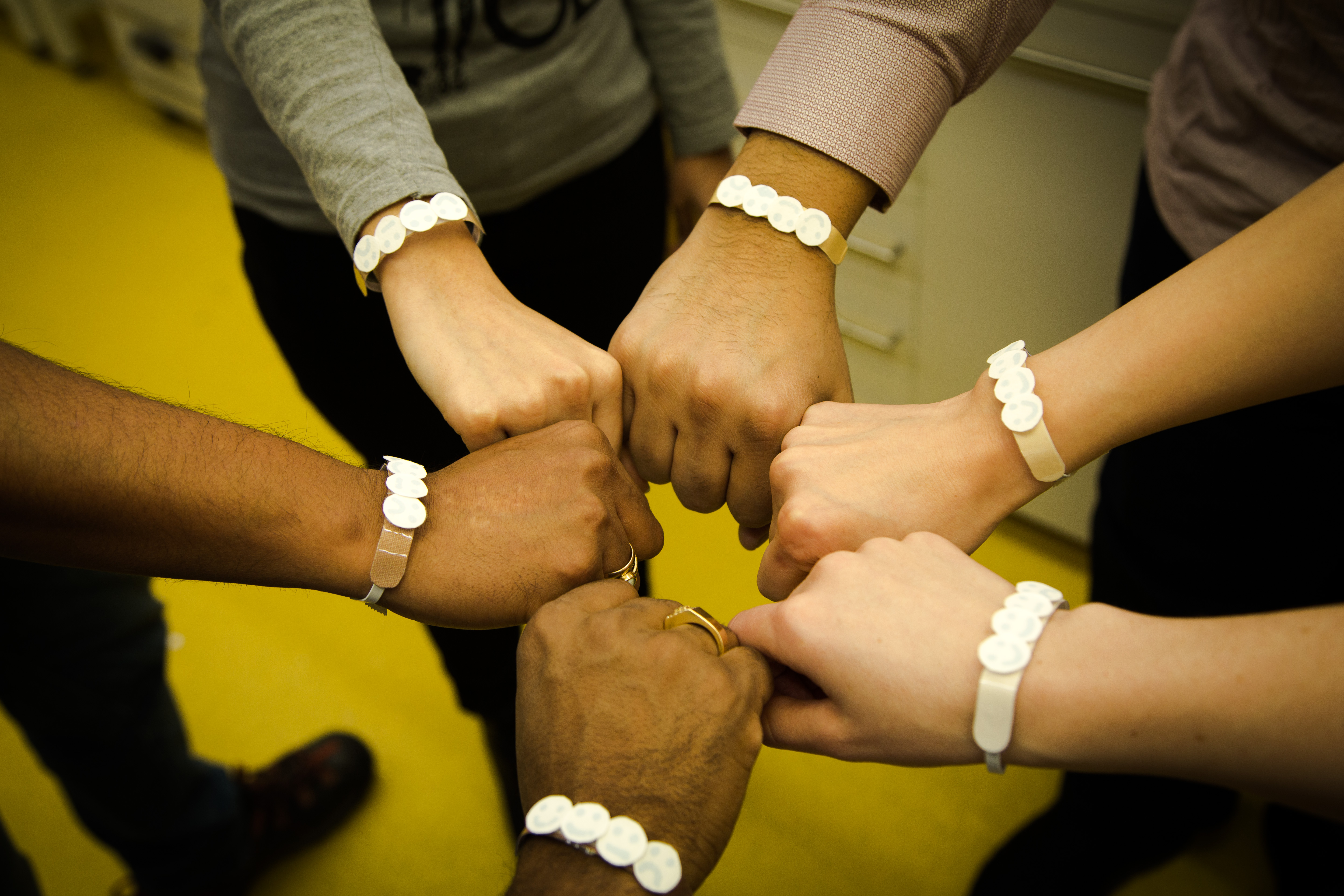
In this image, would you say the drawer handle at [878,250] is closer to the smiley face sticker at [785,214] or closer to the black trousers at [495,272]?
the black trousers at [495,272]

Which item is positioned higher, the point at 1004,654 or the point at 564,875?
the point at 1004,654

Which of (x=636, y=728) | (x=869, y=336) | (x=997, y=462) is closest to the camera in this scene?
(x=636, y=728)

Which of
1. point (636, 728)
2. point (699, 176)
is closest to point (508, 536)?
point (636, 728)

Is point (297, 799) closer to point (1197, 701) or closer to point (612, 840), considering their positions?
point (612, 840)

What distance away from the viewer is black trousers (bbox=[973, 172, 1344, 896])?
0.88 metres

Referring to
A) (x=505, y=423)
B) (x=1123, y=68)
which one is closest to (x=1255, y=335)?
(x=505, y=423)

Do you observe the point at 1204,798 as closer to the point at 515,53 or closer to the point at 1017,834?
the point at 1017,834

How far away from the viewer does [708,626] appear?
71 cm

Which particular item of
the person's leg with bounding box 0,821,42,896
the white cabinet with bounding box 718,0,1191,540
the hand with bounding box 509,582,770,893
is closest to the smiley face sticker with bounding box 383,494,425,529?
the hand with bounding box 509,582,770,893

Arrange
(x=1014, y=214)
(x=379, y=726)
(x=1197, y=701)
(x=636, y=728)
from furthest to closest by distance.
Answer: (x=379, y=726)
(x=1014, y=214)
(x=636, y=728)
(x=1197, y=701)

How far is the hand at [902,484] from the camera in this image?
74 centimetres

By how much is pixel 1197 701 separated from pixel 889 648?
0.18m

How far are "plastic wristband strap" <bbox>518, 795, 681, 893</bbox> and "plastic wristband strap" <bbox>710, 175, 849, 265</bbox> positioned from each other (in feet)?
1.71

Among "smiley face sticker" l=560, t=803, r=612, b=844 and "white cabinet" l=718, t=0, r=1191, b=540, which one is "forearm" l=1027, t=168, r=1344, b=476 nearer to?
"smiley face sticker" l=560, t=803, r=612, b=844
